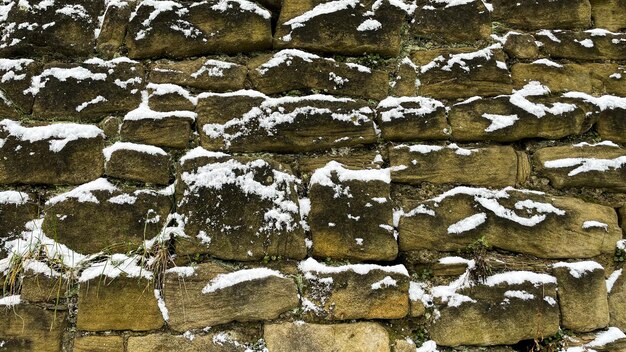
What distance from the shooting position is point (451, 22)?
2.41m

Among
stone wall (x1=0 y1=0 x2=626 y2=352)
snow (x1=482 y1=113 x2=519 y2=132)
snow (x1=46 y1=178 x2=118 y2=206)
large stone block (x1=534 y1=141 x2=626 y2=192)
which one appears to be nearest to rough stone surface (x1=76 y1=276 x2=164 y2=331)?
stone wall (x1=0 y1=0 x2=626 y2=352)

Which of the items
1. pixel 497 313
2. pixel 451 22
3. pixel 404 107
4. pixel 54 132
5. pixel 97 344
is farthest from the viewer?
pixel 451 22

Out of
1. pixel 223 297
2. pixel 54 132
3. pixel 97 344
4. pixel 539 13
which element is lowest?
pixel 97 344

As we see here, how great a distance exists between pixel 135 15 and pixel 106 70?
29 cm

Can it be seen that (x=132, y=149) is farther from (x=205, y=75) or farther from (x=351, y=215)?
(x=351, y=215)

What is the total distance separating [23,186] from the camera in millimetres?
2092

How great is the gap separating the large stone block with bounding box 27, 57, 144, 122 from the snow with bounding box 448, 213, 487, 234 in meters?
1.44

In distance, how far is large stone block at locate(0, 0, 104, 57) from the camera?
2.27 metres

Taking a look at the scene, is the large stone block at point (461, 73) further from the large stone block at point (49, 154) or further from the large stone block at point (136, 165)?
the large stone block at point (49, 154)

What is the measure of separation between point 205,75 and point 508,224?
1.44m

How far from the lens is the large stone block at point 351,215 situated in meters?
2.04

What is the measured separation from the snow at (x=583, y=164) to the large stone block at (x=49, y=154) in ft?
6.40

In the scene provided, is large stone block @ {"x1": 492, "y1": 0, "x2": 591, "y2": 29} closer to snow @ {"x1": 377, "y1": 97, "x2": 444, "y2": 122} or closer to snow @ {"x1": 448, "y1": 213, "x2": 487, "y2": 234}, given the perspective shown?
snow @ {"x1": 377, "y1": 97, "x2": 444, "y2": 122}

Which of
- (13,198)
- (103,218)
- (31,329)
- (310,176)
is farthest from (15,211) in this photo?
(310,176)
